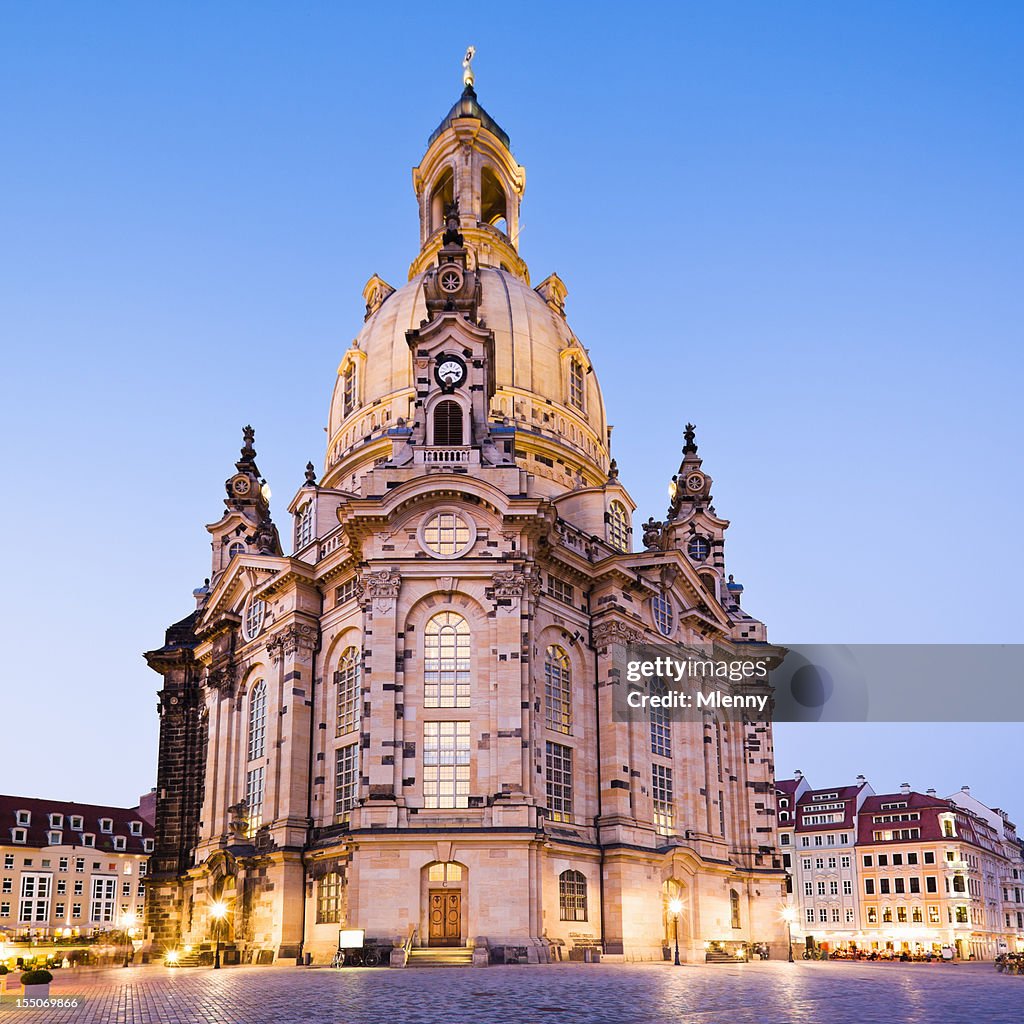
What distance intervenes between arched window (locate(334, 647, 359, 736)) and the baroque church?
0.22 meters

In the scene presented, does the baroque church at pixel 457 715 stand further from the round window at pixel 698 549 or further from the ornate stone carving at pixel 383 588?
the round window at pixel 698 549

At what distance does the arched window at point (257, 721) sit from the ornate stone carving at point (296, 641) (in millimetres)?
3844

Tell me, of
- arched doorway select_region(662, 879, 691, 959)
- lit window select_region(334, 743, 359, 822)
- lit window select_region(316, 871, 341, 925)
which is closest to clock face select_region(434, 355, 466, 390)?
lit window select_region(334, 743, 359, 822)

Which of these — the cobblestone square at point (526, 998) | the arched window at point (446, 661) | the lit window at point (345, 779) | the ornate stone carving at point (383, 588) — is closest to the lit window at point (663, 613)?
the arched window at point (446, 661)

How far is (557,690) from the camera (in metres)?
60.9

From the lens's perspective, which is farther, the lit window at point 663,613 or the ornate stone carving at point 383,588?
the lit window at point 663,613

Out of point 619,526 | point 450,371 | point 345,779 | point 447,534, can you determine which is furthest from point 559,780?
point 450,371

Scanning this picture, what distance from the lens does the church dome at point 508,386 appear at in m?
76.6

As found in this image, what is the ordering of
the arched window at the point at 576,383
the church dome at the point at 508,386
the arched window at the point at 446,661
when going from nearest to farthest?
1. the arched window at the point at 446,661
2. the church dome at the point at 508,386
3. the arched window at the point at 576,383

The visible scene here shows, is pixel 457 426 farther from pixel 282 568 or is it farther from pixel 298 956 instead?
pixel 298 956

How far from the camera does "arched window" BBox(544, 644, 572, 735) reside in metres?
59.9

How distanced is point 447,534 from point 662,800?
20.4 metres

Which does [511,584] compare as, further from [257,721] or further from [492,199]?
Result: [492,199]

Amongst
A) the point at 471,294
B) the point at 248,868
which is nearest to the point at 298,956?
the point at 248,868
